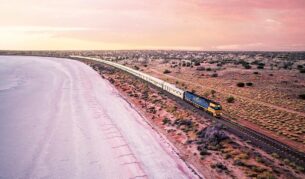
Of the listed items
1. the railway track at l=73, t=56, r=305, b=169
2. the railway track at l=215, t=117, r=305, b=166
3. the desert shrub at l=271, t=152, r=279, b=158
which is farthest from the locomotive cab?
the desert shrub at l=271, t=152, r=279, b=158

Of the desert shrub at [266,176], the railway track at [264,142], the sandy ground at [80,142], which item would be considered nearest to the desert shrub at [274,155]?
the railway track at [264,142]

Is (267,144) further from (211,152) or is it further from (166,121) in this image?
(166,121)

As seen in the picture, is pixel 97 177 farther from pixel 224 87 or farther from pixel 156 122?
pixel 224 87

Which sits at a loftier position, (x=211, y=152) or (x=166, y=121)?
(x=166, y=121)

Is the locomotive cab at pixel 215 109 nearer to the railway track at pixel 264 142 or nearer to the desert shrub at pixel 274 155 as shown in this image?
the railway track at pixel 264 142

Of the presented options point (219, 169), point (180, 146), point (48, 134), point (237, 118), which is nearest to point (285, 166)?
point (219, 169)

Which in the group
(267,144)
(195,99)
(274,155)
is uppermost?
(195,99)

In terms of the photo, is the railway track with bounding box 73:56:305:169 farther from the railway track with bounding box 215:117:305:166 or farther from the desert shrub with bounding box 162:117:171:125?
the desert shrub with bounding box 162:117:171:125

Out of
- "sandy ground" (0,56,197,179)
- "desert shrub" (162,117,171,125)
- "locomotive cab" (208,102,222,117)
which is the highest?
"locomotive cab" (208,102,222,117)

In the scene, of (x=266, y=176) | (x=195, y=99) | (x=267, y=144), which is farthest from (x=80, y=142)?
(x=195, y=99)
